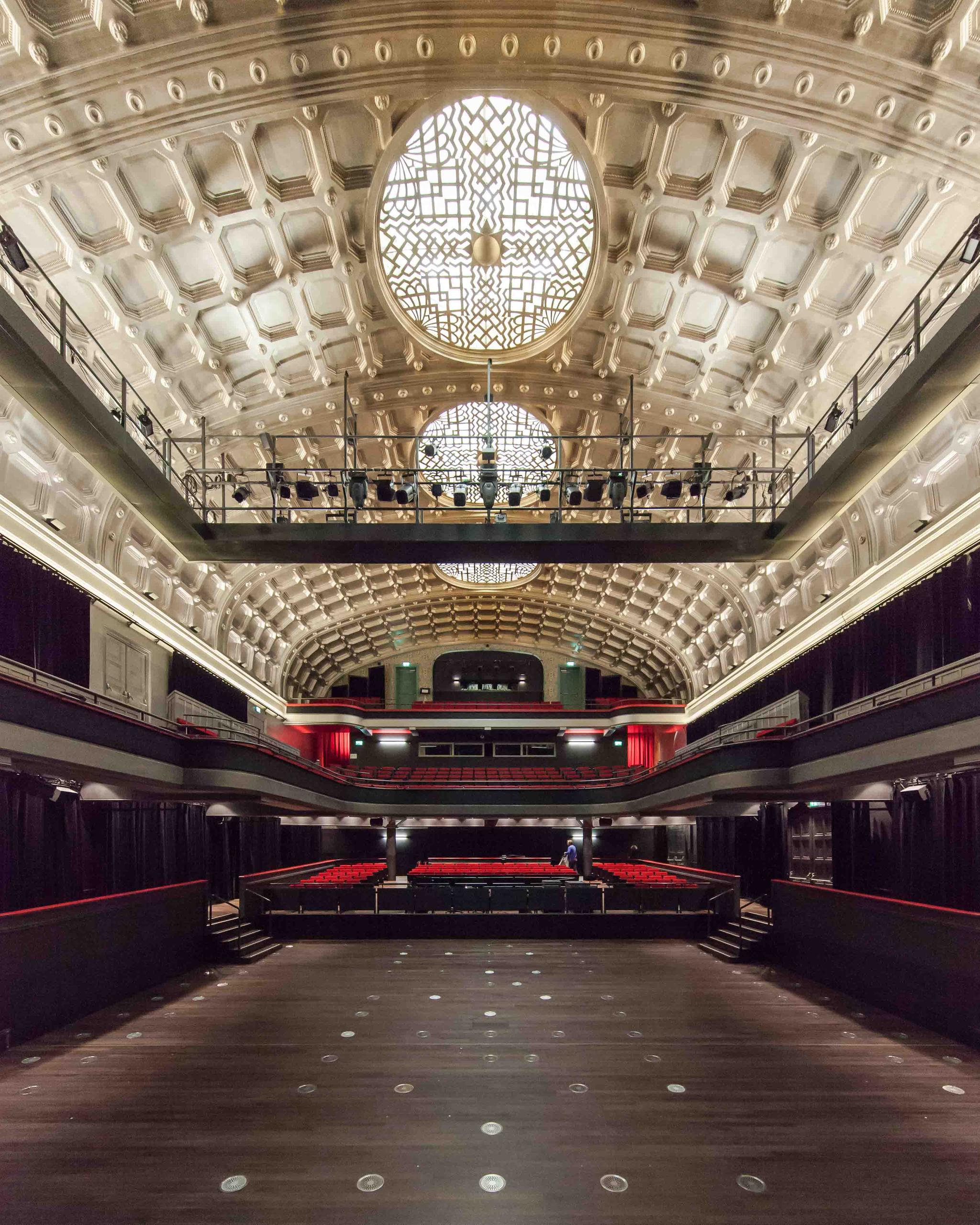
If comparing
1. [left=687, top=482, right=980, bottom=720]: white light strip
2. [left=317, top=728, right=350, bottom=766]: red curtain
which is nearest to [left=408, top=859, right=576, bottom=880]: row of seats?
[left=687, top=482, right=980, bottom=720]: white light strip

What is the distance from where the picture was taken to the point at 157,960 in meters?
11.2

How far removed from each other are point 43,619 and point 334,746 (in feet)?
66.1

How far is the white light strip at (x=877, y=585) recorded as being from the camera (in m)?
11.0

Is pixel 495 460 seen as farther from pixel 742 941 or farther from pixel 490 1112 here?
pixel 742 941

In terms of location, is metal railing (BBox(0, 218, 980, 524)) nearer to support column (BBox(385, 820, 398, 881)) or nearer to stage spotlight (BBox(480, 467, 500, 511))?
stage spotlight (BBox(480, 467, 500, 511))

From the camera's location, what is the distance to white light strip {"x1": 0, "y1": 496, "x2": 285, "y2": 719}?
11.8 meters

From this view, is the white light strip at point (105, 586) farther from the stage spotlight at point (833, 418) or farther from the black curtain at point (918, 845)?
the black curtain at point (918, 845)

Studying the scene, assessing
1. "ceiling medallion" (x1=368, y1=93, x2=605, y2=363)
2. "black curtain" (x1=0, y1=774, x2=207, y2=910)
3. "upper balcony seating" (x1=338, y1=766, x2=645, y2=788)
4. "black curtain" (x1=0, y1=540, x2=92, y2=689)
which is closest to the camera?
"black curtain" (x1=0, y1=774, x2=207, y2=910)

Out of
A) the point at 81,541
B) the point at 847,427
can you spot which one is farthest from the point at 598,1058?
the point at 81,541

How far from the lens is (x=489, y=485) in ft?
37.5

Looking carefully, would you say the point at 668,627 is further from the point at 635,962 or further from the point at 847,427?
the point at 635,962

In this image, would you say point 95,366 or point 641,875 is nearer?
point 95,366

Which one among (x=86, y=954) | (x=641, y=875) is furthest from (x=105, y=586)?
(x=641, y=875)

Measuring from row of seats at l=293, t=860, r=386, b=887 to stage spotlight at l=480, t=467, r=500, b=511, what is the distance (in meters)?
8.98
